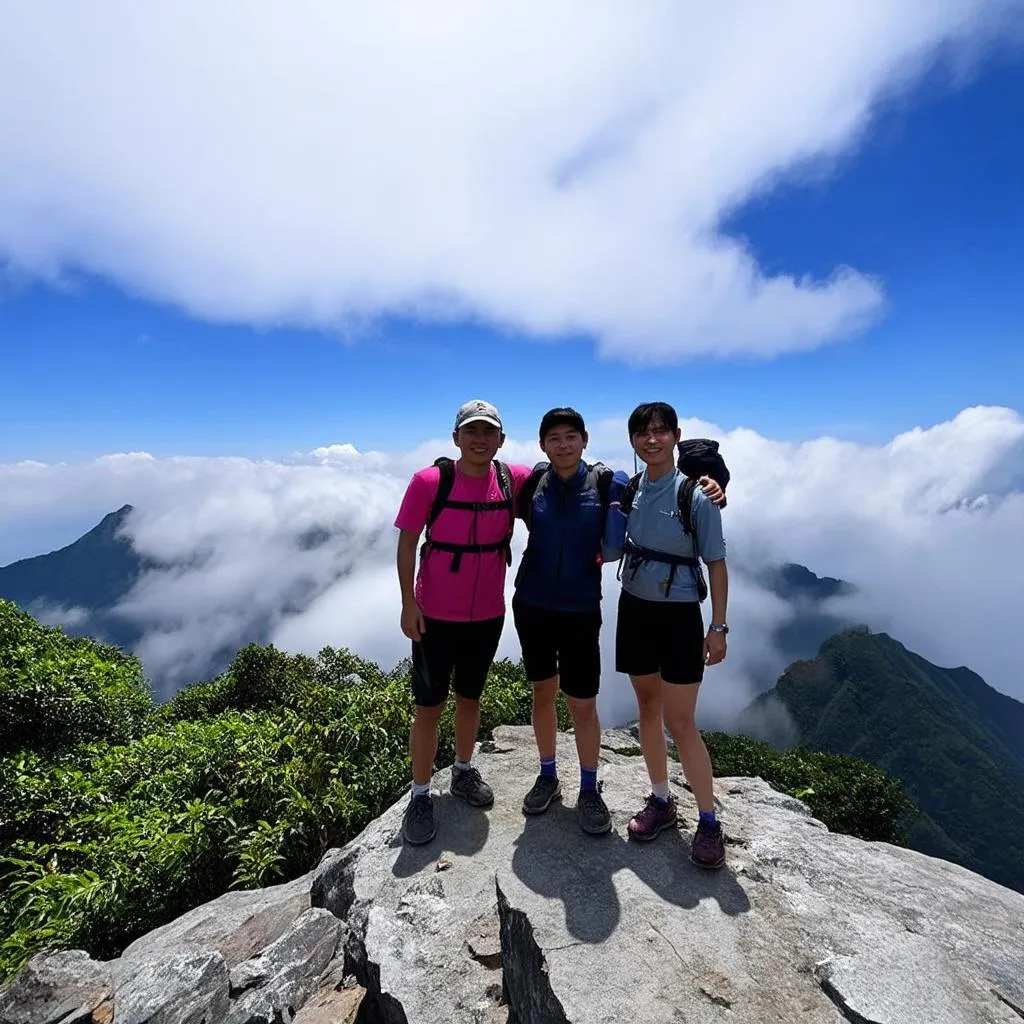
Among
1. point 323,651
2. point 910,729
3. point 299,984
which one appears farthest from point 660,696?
point 910,729

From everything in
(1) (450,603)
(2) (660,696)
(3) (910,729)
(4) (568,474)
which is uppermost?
(4) (568,474)

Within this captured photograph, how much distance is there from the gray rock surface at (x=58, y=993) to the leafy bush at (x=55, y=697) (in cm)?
1068

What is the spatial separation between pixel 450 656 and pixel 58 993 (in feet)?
15.9

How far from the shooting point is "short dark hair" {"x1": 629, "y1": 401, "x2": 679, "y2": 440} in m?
5.32

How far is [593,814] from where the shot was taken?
5.80 meters

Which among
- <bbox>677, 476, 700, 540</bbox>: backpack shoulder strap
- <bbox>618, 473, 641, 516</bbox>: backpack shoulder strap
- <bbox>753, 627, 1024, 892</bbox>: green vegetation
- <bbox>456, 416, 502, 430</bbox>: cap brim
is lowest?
<bbox>753, 627, 1024, 892</bbox>: green vegetation

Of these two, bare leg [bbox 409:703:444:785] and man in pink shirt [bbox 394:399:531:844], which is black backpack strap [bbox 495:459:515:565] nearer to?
man in pink shirt [bbox 394:399:531:844]

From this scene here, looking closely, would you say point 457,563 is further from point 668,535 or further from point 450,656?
point 668,535

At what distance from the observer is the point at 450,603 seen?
5863 millimetres

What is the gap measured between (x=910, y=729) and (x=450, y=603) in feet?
531

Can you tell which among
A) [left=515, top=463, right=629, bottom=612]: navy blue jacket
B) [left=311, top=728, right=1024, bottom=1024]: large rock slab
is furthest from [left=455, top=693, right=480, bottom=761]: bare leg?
[left=515, top=463, right=629, bottom=612]: navy blue jacket

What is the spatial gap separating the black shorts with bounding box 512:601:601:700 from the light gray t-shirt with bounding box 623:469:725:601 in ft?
2.06

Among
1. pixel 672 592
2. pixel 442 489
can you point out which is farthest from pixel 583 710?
pixel 442 489

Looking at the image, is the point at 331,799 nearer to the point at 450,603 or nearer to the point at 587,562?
the point at 450,603
